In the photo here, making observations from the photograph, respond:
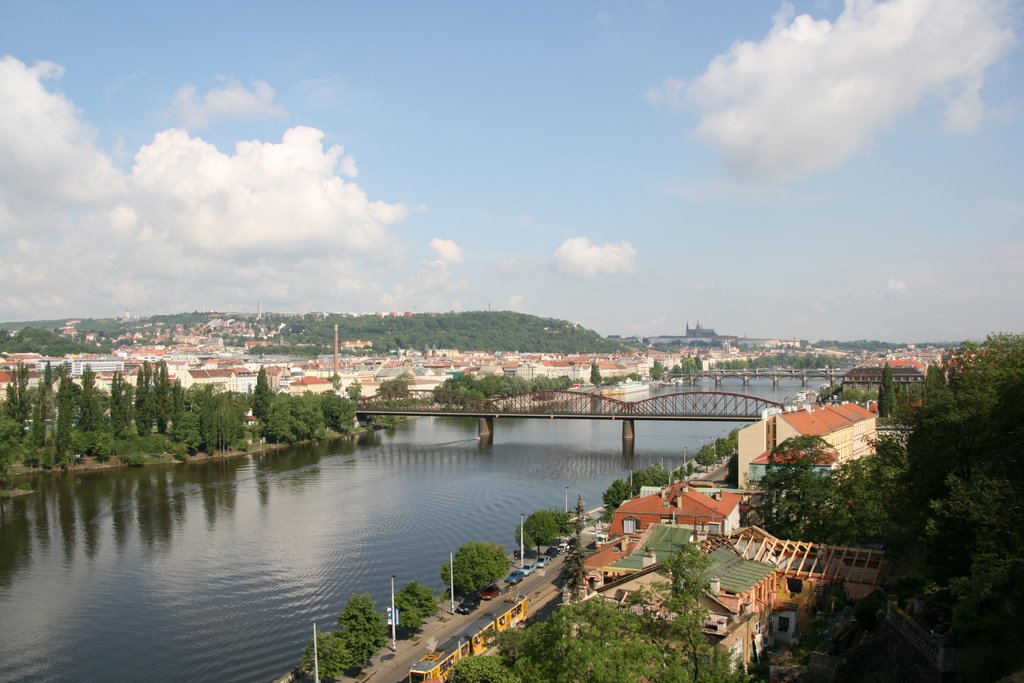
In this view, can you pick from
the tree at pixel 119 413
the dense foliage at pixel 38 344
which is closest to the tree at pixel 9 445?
the tree at pixel 119 413

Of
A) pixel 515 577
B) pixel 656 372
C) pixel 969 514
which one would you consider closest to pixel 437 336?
pixel 656 372

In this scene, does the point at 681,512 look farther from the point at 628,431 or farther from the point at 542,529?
the point at 628,431

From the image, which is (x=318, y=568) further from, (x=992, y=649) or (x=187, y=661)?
(x=992, y=649)

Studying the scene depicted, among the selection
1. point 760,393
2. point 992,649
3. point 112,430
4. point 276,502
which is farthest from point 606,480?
point 760,393

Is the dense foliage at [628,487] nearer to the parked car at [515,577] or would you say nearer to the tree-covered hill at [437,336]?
the parked car at [515,577]

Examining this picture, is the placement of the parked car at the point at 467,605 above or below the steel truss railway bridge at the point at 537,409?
below
